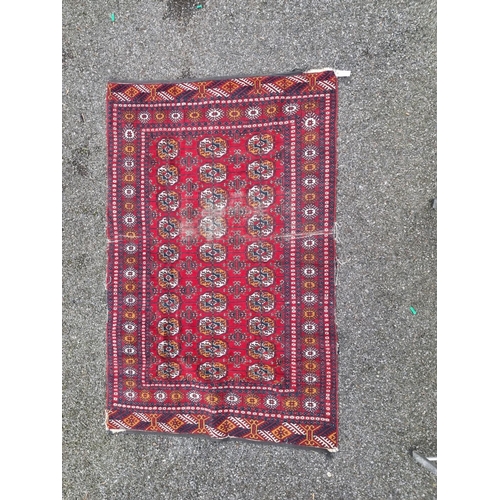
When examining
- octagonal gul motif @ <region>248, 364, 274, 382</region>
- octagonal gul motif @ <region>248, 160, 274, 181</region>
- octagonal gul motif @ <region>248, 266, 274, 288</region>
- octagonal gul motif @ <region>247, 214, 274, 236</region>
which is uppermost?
octagonal gul motif @ <region>248, 160, 274, 181</region>

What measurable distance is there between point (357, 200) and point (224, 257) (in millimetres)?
627

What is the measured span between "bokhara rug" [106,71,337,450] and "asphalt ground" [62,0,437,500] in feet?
0.26

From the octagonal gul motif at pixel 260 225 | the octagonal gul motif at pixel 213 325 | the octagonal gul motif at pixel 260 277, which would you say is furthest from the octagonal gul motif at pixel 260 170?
the octagonal gul motif at pixel 213 325

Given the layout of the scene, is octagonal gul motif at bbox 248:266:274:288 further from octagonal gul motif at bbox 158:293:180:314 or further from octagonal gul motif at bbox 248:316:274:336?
octagonal gul motif at bbox 158:293:180:314

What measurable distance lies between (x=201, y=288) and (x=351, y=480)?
1.06 meters

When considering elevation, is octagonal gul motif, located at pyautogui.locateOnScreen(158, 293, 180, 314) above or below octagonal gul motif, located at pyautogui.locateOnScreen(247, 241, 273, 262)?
below

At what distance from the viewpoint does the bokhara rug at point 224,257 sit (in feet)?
4.67

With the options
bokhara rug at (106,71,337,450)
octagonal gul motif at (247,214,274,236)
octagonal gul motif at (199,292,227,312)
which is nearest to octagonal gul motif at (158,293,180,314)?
bokhara rug at (106,71,337,450)

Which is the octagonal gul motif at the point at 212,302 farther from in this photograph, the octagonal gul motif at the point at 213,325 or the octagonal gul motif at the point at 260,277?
the octagonal gul motif at the point at 260,277

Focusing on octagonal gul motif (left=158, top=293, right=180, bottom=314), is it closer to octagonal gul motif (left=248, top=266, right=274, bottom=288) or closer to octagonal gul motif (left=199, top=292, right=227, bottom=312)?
octagonal gul motif (left=199, top=292, right=227, bottom=312)

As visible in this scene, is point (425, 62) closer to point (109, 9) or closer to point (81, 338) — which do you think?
point (109, 9)

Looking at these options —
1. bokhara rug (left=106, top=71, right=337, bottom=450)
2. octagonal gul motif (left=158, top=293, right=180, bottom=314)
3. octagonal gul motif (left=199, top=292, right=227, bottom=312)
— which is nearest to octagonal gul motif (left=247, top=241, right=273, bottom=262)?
bokhara rug (left=106, top=71, right=337, bottom=450)

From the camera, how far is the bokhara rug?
142 centimetres

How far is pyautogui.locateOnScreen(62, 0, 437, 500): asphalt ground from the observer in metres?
1.41
